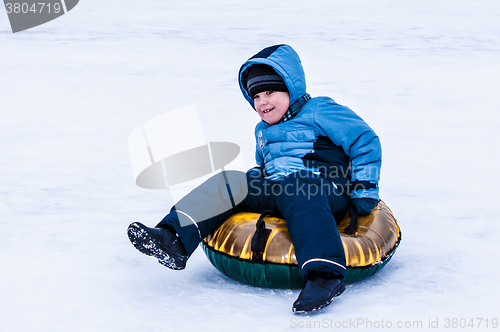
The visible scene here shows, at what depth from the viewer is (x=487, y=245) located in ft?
7.99

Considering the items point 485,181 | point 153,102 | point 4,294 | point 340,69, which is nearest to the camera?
point 4,294

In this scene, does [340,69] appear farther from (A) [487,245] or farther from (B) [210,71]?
(A) [487,245]

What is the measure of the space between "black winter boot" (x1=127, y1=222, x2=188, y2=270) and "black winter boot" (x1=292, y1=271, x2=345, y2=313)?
446mm

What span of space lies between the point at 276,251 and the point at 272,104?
1.94ft

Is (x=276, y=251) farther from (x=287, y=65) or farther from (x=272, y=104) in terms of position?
(x=287, y=65)

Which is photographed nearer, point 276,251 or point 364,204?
point 276,251

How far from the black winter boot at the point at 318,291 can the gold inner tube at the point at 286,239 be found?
15 centimetres

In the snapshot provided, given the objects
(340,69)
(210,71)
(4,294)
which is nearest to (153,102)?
(210,71)

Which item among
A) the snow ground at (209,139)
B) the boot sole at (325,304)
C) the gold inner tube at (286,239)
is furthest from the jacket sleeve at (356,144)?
the boot sole at (325,304)

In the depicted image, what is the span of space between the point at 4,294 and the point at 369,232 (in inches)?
51.3

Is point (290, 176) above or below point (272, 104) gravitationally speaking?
below

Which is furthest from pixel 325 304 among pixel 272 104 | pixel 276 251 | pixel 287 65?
pixel 287 65

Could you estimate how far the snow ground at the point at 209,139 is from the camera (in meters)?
1.97

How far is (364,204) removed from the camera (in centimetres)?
218
